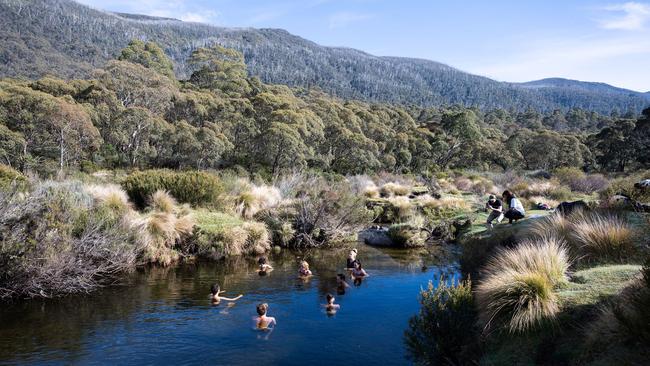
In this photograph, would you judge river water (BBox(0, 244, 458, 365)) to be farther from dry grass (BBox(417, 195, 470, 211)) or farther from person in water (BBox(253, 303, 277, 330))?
dry grass (BBox(417, 195, 470, 211))

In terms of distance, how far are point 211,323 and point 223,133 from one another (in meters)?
26.1

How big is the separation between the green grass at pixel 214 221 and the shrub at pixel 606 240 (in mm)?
11283

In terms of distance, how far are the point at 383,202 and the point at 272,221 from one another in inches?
408

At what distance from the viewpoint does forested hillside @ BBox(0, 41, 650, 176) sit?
78.5 feet

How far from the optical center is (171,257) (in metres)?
15.5

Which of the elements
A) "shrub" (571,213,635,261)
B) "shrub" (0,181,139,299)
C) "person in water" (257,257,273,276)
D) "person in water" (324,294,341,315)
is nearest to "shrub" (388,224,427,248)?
"person in water" (257,257,273,276)

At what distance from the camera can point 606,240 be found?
9.51 meters

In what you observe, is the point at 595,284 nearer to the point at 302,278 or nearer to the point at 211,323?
the point at 211,323

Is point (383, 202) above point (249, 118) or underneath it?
underneath

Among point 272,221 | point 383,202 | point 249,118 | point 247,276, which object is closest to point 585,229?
point 247,276

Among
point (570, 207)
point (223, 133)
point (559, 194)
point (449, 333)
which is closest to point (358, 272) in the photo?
point (570, 207)

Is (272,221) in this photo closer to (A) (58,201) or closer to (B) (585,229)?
(A) (58,201)

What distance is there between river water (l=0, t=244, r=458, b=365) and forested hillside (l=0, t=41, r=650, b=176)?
1216 cm

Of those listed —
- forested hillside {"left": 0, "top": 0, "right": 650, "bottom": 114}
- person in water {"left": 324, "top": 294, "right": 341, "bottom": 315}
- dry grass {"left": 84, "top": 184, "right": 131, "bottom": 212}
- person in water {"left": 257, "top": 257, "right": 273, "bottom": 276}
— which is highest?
forested hillside {"left": 0, "top": 0, "right": 650, "bottom": 114}
